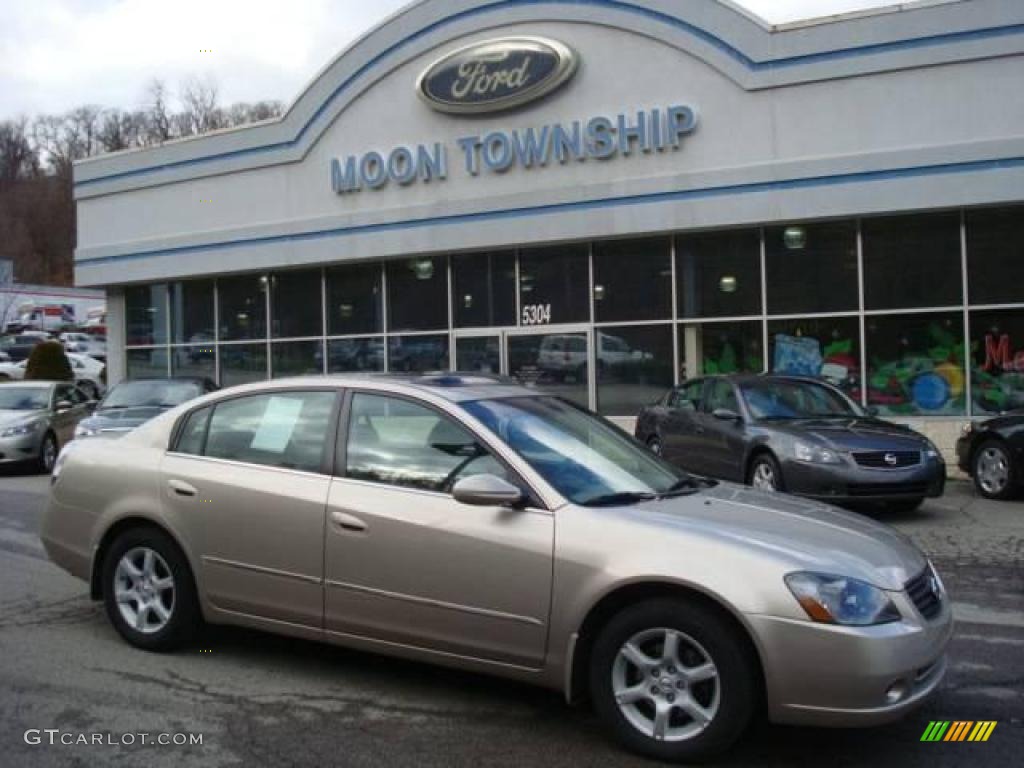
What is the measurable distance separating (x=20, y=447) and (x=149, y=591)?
1125cm

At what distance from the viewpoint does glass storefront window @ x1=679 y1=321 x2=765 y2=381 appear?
53.7 ft

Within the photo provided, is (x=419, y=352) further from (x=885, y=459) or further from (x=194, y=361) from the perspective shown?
(x=885, y=459)

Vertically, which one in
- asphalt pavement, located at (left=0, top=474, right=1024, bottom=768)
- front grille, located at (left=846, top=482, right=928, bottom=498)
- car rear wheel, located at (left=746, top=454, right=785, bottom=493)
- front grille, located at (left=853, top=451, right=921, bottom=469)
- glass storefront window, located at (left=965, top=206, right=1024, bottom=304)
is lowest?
asphalt pavement, located at (left=0, top=474, right=1024, bottom=768)

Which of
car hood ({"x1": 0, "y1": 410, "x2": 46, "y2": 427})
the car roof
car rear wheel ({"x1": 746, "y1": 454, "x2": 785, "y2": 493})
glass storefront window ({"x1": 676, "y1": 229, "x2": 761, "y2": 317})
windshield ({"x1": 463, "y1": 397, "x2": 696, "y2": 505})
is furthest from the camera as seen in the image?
glass storefront window ({"x1": 676, "y1": 229, "x2": 761, "y2": 317})

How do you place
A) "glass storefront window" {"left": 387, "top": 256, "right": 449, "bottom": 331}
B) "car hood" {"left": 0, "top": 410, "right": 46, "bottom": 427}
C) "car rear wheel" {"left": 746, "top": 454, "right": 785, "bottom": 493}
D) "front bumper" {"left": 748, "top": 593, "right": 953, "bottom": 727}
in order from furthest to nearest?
1. "glass storefront window" {"left": 387, "top": 256, "right": 449, "bottom": 331}
2. "car hood" {"left": 0, "top": 410, "right": 46, "bottom": 427}
3. "car rear wheel" {"left": 746, "top": 454, "right": 785, "bottom": 493}
4. "front bumper" {"left": 748, "top": 593, "right": 953, "bottom": 727}

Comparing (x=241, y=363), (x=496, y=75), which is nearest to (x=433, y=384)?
(x=496, y=75)

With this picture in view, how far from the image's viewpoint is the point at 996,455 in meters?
11.5

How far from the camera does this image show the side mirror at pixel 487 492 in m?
4.44

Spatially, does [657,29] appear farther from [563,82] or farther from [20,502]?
[20,502]

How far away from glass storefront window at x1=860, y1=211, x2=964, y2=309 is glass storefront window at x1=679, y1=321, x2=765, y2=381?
1799mm

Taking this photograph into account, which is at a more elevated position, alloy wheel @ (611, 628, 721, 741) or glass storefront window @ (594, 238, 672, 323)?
glass storefront window @ (594, 238, 672, 323)

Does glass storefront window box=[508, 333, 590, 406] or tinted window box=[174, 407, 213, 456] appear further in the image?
glass storefront window box=[508, 333, 590, 406]

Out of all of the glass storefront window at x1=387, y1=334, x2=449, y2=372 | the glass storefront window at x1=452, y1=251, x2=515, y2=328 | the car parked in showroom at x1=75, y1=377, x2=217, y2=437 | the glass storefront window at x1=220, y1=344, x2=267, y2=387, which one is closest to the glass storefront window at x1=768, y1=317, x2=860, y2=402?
the glass storefront window at x1=452, y1=251, x2=515, y2=328

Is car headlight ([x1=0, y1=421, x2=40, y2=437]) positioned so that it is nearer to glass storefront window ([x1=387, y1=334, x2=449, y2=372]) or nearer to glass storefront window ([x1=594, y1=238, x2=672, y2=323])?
glass storefront window ([x1=387, y1=334, x2=449, y2=372])
